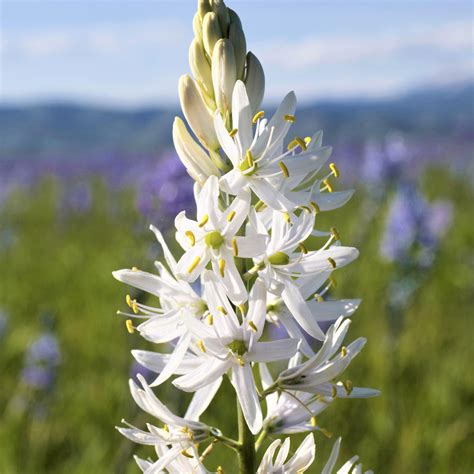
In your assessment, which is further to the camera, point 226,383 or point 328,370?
point 226,383

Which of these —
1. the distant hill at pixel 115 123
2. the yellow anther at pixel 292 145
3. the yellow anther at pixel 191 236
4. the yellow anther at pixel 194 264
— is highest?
the distant hill at pixel 115 123

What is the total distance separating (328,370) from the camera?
159 cm

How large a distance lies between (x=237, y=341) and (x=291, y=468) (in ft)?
1.09

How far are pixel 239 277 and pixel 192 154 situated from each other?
341 mm

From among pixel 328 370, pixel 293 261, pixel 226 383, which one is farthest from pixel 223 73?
pixel 226 383

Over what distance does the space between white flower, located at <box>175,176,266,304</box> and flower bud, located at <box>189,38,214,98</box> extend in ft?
1.12

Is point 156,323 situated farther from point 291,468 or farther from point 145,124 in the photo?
point 145,124

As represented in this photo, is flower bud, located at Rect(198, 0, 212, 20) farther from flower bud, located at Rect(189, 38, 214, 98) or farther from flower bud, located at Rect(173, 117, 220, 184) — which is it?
flower bud, located at Rect(173, 117, 220, 184)

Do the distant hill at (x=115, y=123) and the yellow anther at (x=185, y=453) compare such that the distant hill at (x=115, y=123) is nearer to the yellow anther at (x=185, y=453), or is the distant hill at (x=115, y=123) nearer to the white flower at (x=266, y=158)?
the white flower at (x=266, y=158)


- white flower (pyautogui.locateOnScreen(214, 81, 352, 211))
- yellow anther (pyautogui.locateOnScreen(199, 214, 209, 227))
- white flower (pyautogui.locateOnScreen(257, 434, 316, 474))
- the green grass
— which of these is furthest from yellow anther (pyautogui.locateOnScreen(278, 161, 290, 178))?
the green grass

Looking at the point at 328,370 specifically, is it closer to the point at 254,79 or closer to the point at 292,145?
the point at 292,145

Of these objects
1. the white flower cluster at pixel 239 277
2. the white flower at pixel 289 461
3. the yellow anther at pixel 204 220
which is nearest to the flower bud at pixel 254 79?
the white flower cluster at pixel 239 277

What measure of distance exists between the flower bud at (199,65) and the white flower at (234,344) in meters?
0.53

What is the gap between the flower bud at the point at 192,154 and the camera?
5.48ft
